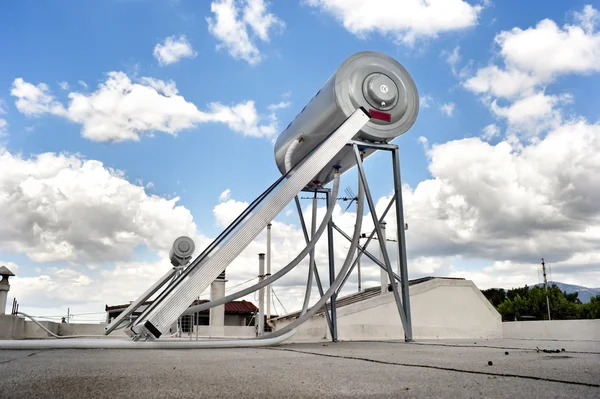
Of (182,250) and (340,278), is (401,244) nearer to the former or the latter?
(340,278)

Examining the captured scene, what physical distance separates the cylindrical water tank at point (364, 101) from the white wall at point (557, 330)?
6.89 m

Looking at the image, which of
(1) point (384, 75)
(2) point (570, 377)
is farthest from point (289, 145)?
(2) point (570, 377)

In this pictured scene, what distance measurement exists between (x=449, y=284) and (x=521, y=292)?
47857mm

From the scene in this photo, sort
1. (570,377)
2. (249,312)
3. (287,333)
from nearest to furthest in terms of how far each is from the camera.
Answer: (570,377) < (287,333) < (249,312)

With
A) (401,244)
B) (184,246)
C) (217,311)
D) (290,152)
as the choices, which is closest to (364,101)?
(290,152)

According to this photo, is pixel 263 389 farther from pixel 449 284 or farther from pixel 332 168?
pixel 449 284

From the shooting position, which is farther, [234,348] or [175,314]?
[234,348]

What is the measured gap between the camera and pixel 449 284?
1450cm

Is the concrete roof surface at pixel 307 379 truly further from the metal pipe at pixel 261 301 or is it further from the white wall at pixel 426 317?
the metal pipe at pixel 261 301

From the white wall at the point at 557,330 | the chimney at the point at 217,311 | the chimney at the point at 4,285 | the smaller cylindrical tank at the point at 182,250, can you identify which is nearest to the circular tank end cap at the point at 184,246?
the smaller cylindrical tank at the point at 182,250

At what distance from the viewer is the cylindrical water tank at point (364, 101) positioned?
26.9 ft

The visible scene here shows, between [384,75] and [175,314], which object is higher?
[384,75]

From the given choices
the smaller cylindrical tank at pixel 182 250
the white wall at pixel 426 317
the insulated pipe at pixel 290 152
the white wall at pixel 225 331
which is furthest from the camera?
the white wall at pixel 225 331

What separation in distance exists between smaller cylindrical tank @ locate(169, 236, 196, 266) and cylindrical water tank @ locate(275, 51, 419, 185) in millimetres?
6517
